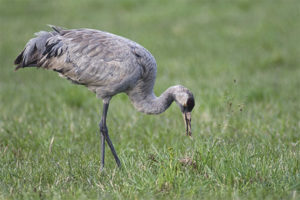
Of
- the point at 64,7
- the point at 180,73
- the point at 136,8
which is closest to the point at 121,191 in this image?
the point at 180,73

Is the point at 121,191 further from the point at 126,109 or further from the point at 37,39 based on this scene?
the point at 126,109

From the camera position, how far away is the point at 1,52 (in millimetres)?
12219

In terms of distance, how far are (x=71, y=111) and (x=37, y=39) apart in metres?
2.06

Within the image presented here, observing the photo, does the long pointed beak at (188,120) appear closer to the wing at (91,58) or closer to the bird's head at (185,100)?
the bird's head at (185,100)

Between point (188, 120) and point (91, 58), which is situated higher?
point (91, 58)

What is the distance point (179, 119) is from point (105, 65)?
2.24m

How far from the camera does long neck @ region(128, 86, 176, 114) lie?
5.15m

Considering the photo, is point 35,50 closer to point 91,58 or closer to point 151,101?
point 91,58

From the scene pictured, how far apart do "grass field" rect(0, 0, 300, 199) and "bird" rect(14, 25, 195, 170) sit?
568 millimetres

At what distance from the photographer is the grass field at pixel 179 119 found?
3.99m

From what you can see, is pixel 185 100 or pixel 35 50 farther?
pixel 35 50

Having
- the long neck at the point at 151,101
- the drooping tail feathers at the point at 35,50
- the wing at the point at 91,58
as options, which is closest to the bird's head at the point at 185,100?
the long neck at the point at 151,101

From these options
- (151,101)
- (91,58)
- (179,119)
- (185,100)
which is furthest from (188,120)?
(179,119)

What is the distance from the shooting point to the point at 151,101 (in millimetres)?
5273
